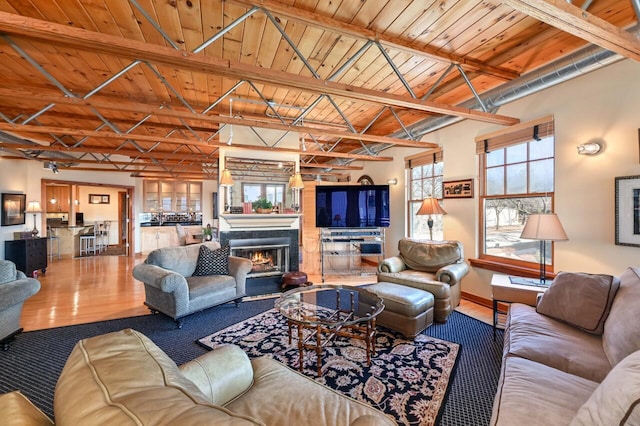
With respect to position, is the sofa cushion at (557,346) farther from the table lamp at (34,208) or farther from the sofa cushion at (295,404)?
the table lamp at (34,208)

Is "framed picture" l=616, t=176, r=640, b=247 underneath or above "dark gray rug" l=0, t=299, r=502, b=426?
above

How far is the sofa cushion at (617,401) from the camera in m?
0.77

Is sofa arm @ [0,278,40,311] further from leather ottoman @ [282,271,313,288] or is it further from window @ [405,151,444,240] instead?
window @ [405,151,444,240]

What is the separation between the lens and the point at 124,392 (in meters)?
0.64

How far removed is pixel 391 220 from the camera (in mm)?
5879

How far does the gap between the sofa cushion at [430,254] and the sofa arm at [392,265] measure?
0.12 metres

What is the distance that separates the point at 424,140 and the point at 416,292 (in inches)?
117

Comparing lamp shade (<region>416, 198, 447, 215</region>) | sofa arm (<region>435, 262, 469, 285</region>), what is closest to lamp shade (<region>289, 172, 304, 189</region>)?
lamp shade (<region>416, 198, 447, 215</region>)

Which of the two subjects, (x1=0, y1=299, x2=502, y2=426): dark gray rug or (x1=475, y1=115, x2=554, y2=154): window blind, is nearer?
(x1=0, y1=299, x2=502, y2=426): dark gray rug

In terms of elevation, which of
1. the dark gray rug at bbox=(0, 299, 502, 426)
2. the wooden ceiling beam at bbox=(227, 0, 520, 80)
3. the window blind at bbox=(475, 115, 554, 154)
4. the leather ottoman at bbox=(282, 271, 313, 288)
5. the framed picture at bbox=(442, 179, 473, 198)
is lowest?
the dark gray rug at bbox=(0, 299, 502, 426)

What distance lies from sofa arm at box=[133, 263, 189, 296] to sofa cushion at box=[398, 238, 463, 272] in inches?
117

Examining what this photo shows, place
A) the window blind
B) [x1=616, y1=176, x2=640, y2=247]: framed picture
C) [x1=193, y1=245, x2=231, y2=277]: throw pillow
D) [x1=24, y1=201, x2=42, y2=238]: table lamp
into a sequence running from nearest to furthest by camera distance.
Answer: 1. [x1=616, y1=176, x2=640, y2=247]: framed picture
2. the window blind
3. [x1=193, y1=245, x2=231, y2=277]: throw pillow
4. [x1=24, y1=201, x2=42, y2=238]: table lamp

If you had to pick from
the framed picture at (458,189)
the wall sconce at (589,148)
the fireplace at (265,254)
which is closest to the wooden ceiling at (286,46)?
the wall sconce at (589,148)

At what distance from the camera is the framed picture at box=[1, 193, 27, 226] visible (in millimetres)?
5105
